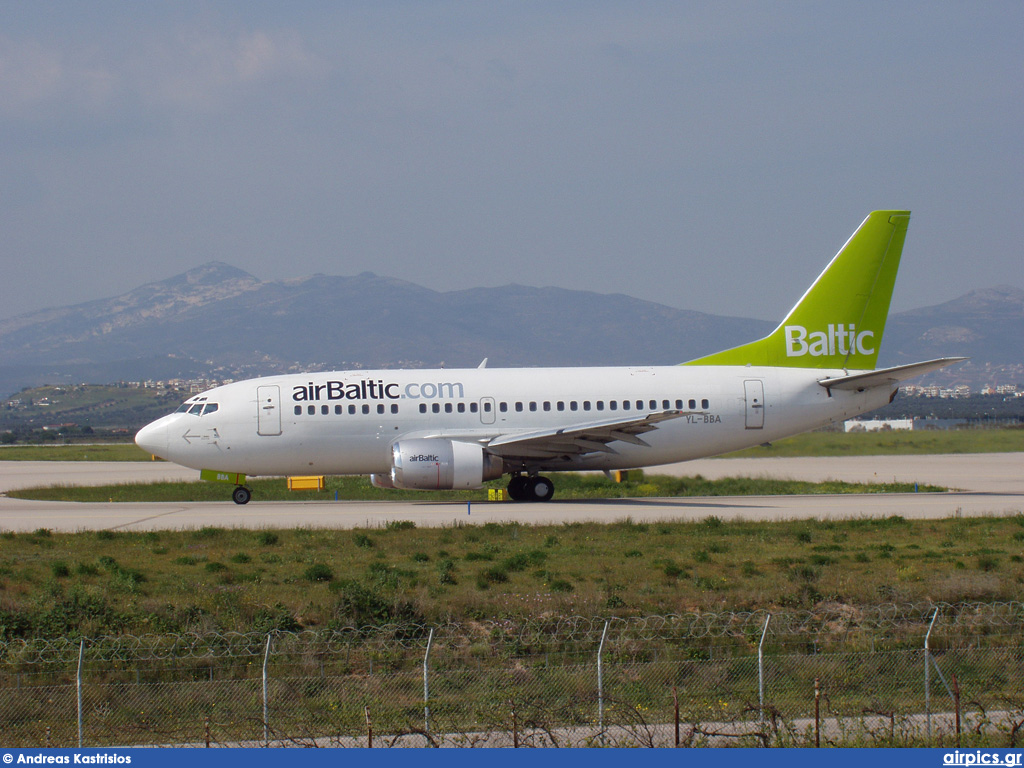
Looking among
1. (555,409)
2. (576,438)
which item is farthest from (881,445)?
(576,438)

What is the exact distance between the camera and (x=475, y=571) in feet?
67.4

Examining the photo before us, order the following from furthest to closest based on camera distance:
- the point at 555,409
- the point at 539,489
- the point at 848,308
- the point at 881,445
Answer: the point at 881,445 < the point at 848,308 < the point at 539,489 < the point at 555,409

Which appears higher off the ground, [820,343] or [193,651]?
[820,343]

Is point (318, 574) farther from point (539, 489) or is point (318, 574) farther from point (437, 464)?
point (539, 489)

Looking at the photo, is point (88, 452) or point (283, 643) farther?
point (88, 452)

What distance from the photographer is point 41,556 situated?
22469mm

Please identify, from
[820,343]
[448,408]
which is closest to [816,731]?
[448,408]

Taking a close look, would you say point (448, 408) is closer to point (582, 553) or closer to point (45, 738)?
point (582, 553)

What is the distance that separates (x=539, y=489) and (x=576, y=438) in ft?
9.59

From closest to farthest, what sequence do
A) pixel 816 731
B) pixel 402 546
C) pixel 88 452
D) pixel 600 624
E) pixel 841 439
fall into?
pixel 816 731
pixel 600 624
pixel 402 546
pixel 841 439
pixel 88 452

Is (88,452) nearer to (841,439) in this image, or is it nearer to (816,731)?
(841,439)

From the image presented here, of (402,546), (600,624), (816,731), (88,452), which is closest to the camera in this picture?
(816,731)

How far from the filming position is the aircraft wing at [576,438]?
32.3m

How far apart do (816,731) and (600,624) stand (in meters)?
6.14
